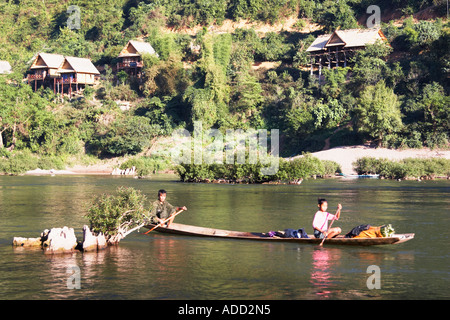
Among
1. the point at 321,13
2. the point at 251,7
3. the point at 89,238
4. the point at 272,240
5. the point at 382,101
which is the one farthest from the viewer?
the point at 251,7

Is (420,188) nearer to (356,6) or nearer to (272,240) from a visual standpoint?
(272,240)


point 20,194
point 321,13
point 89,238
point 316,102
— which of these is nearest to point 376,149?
point 316,102

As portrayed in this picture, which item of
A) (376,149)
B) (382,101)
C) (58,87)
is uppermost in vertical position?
(58,87)

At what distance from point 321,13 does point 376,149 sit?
26.6 m

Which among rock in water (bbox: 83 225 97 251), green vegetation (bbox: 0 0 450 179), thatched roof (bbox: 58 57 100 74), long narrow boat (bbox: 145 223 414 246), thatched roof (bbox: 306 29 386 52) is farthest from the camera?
thatched roof (bbox: 58 57 100 74)

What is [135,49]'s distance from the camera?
71562mm

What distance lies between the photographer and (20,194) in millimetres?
32156

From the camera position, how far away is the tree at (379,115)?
5038 centimetres

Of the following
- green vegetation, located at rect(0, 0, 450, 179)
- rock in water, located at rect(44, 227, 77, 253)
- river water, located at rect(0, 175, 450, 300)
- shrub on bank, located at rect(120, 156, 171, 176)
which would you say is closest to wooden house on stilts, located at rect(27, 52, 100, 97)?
green vegetation, located at rect(0, 0, 450, 179)

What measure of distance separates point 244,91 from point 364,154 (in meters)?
17.9

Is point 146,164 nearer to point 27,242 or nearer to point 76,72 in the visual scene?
point 76,72

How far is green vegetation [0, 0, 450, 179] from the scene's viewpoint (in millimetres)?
54094

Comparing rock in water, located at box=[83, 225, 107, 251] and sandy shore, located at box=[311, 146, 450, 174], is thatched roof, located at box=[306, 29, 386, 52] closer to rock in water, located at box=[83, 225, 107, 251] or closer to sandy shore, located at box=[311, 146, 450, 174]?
sandy shore, located at box=[311, 146, 450, 174]

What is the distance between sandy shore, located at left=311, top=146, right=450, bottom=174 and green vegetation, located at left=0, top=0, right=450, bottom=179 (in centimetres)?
122
